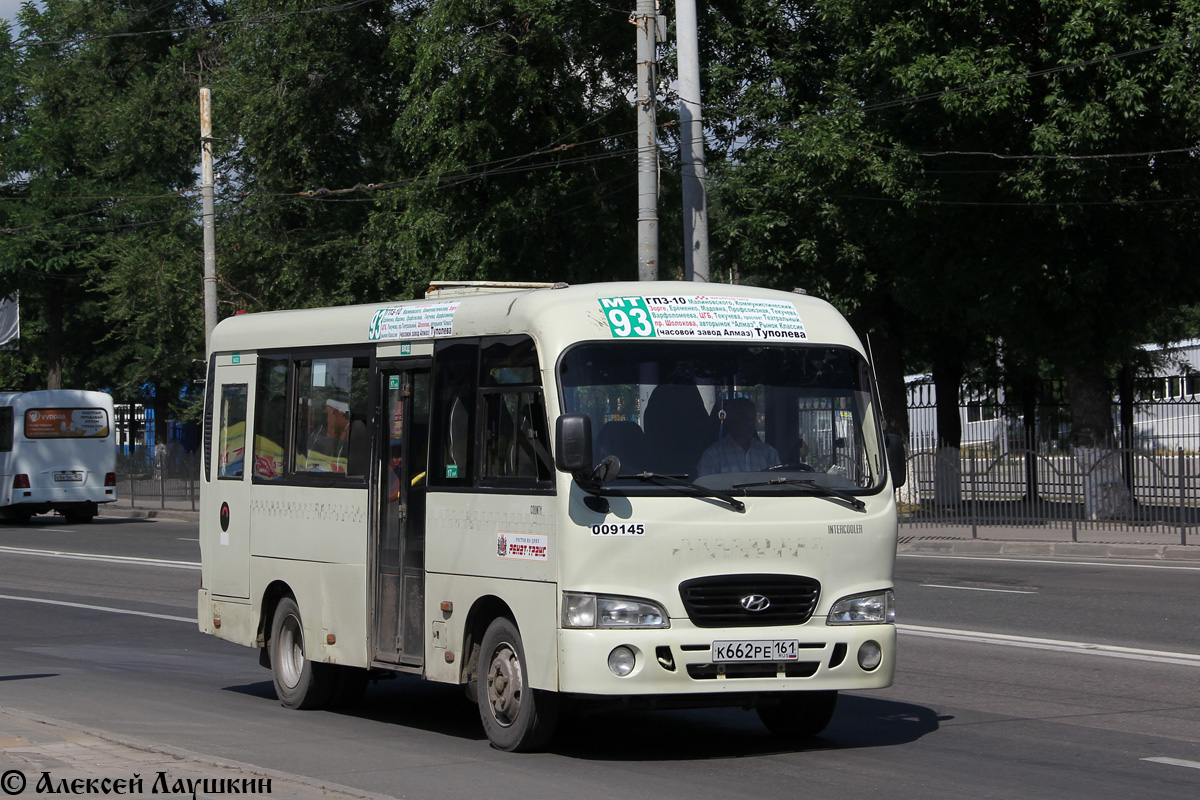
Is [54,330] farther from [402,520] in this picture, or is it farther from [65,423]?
[402,520]

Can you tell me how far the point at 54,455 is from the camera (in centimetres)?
3550

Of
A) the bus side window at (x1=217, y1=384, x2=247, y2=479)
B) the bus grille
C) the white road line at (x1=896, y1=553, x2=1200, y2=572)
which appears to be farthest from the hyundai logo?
the white road line at (x1=896, y1=553, x2=1200, y2=572)

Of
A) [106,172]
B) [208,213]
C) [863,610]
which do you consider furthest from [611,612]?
[106,172]

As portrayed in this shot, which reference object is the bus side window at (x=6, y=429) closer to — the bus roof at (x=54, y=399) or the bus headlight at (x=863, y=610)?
the bus roof at (x=54, y=399)

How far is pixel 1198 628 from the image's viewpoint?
13.6m

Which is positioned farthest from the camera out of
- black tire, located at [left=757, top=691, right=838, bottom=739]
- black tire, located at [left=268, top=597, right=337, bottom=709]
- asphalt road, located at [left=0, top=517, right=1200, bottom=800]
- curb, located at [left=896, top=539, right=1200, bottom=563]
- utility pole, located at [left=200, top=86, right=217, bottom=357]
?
utility pole, located at [left=200, top=86, right=217, bottom=357]

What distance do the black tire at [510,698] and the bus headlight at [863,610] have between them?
1538 millimetres

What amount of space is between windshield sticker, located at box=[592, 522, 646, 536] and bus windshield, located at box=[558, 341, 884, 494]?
7.9 inches

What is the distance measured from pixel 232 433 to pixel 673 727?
13.2 ft

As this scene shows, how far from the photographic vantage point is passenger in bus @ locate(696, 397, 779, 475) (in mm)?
8172

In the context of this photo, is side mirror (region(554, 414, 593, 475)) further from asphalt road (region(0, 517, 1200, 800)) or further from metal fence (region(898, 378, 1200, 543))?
metal fence (region(898, 378, 1200, 543))

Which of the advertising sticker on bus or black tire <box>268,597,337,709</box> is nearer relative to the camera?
black tire <box>268,597,337,709</box>

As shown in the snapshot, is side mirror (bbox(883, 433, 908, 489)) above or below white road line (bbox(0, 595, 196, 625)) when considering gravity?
above

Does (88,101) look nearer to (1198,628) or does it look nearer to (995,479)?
(995,479)
